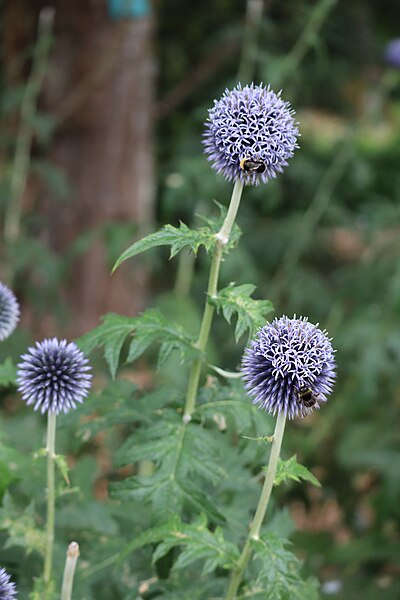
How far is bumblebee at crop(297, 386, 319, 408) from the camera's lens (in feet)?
5.00

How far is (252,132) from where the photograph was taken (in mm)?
1645

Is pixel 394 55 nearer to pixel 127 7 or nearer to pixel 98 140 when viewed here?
pixel 127 7

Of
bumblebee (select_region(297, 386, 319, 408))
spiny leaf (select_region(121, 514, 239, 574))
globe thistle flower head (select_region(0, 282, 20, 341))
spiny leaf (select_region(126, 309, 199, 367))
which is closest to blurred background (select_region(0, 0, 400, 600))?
globe thistle flower head (select_region(0, 282, 20, 341))

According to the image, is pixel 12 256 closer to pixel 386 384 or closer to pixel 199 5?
pixel 386 384

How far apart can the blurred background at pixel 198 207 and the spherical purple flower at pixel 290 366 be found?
2.02 meters

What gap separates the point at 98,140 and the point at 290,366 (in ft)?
13.0

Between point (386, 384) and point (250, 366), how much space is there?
3368mm

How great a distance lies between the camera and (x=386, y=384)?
4785 millimetres

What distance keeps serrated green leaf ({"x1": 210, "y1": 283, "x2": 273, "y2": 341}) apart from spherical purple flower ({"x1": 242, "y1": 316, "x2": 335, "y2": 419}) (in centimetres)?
6

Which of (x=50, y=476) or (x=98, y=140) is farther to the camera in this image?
(x=98, y=140)

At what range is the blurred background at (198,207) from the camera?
4.05 m

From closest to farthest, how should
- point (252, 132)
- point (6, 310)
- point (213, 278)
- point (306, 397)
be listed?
point (306, 397), point (252, 132), point (213, 278), point (6, 310)

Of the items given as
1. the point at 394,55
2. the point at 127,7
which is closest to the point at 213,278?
the point at 127,7

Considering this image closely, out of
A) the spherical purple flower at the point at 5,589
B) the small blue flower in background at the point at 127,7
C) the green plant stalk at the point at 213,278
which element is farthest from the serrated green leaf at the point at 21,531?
the small blue flower in background at the point at 127,7
